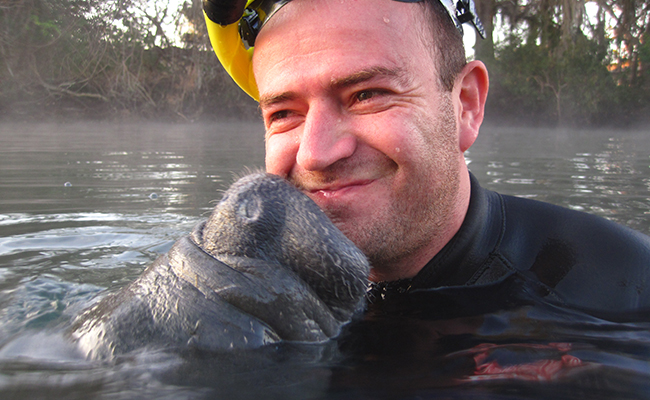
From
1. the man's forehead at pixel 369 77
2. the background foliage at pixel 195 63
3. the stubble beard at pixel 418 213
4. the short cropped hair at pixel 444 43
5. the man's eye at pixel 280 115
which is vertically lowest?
the stubble beard at pixel 418 213

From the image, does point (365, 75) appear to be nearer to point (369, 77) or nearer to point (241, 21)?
point (369, 77)

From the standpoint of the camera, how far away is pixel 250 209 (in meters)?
1.79

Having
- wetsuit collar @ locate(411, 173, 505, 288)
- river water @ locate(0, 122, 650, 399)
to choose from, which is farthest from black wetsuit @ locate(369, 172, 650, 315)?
river water @ locate(0, 122, 650, 399)

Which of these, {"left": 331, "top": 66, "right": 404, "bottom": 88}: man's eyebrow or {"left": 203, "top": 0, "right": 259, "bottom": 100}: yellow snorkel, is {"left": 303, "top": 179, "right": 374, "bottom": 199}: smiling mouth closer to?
{"left": 331, "top": 66, "right": 404, "bottom": 88}: man's eyebrow

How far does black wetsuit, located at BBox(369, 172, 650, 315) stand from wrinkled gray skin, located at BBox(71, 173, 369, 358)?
2.75ft

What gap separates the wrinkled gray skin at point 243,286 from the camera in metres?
1.59

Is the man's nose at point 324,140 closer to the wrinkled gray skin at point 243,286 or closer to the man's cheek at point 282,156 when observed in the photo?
the man's cheek at point 282,156

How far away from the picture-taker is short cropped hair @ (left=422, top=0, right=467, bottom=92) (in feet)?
8.20

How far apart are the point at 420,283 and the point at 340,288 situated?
93 centimetres

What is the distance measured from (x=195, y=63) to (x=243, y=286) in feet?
63.7

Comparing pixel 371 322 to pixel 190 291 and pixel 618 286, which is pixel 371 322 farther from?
pixel 618 286

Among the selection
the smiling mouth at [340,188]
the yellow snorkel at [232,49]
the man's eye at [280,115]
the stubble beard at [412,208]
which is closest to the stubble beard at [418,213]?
the stubble beard at [412,208]

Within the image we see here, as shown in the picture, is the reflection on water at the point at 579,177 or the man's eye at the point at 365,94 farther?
the reflection on water at the point at 579,177

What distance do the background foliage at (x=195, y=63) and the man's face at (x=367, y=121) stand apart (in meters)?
16.1
